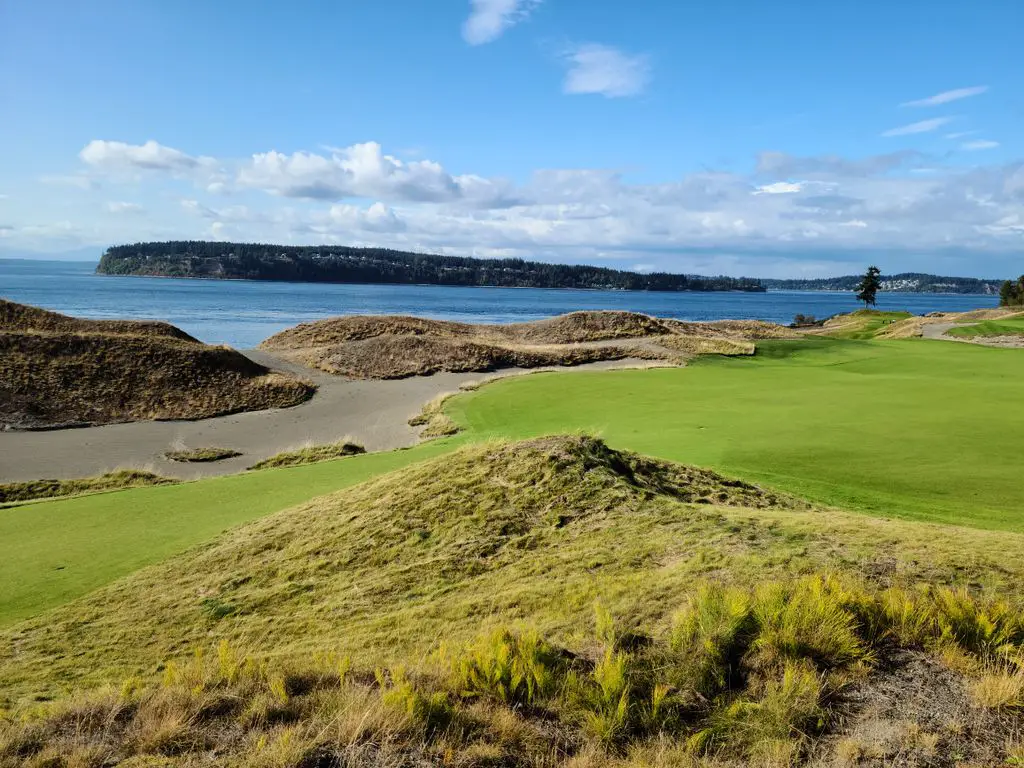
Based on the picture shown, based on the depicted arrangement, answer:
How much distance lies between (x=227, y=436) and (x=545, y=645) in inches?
769

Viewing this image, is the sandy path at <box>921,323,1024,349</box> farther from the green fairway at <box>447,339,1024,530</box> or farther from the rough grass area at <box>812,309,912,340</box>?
the green fairway at <box>447,339,1024,530</box>

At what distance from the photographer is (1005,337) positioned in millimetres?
44438

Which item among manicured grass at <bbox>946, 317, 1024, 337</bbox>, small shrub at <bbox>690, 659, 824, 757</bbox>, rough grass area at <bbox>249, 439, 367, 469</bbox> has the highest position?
manicured grass at <bbox>946, 317, 1024, 337</bbox>

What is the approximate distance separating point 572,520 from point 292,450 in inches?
499

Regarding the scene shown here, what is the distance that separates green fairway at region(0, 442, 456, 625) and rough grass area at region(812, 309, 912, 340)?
181 ft

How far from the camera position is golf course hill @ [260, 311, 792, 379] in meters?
34.5

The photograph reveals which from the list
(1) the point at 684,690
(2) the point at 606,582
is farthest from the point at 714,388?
(1) the point at 684,690

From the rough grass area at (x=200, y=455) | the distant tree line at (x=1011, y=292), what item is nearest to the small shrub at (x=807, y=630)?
the rough grass area at (x=200, y=455)

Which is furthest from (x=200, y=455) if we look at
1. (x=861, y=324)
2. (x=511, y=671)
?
(x=861, y=324)

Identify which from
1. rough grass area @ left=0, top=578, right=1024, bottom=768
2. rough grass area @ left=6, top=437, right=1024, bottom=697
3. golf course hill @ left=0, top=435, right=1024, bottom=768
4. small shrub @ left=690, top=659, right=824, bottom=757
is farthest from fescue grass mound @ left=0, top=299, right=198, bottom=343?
small shrub @ left=690, top=659, right=824, bottom=757

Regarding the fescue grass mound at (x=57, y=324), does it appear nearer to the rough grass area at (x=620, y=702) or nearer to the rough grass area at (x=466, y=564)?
the rough grass area at (x=466, y=564)

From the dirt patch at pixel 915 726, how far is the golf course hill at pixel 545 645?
1 centimetres

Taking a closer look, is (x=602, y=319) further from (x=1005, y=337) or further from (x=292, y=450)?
(x=292, y=450)

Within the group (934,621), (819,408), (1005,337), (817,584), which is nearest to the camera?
(934,621)
